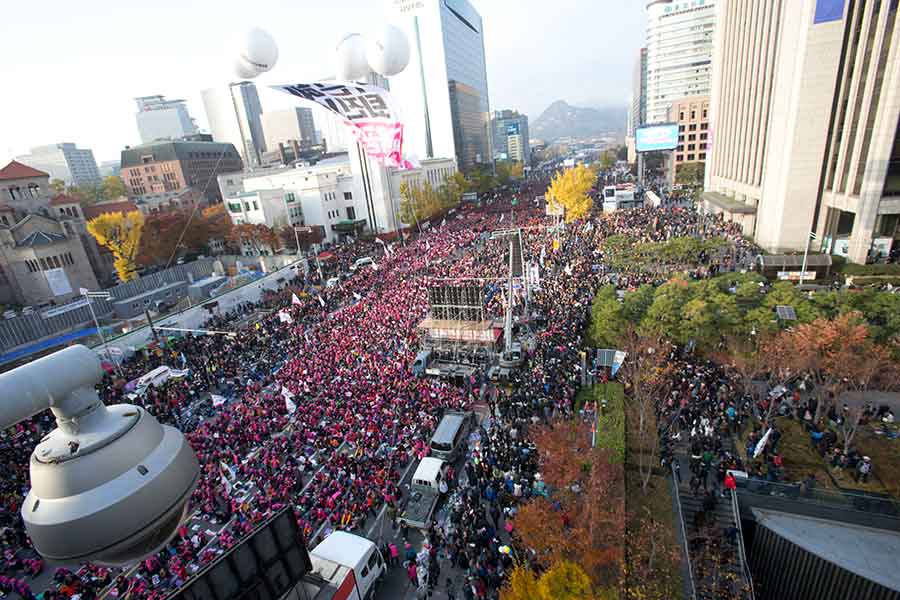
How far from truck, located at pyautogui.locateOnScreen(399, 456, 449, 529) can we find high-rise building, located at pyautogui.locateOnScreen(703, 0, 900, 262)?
103ft

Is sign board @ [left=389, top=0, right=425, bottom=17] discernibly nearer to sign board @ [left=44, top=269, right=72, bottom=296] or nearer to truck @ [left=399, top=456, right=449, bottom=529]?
sign board @ [left=44, top=269, right=72, bottom=296]

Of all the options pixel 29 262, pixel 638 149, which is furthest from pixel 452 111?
pixel 29 262

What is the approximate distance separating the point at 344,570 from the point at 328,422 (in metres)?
8.80

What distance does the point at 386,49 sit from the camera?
20.7 meters

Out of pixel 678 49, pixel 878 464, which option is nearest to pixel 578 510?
pixel 878 464

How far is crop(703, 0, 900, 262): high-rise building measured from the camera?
2669 centimetres

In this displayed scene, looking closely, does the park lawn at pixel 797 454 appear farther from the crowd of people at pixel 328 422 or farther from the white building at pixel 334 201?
the white building at pixel 334 201

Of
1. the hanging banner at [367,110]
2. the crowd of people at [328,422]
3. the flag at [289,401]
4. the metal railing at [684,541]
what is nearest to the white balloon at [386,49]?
the hanging banner at [367,110]

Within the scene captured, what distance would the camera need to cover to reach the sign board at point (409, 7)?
317 ft

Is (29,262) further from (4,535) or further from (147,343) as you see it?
(4,535)

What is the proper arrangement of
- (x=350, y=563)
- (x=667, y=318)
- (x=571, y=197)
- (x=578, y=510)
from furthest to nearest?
(x=571, y=197) < (x=667, y=318) < (x=578, y=510) < (x=350, y=563)

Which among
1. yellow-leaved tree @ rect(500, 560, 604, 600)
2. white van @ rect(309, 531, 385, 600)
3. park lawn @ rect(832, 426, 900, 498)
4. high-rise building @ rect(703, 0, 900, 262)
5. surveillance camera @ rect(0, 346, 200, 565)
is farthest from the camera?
high-rise building @ rect(703, 0, 900, 262)

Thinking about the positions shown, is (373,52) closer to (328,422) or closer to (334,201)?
(328,422)

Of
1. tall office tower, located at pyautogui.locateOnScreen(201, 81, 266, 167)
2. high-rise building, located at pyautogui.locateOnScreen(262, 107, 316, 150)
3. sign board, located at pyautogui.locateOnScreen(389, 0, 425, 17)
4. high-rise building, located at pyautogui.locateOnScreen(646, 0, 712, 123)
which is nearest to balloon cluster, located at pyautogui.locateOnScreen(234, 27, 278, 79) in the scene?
sign board, located at pyautogui.locateOnScreen(389, 0, 425, 17)
